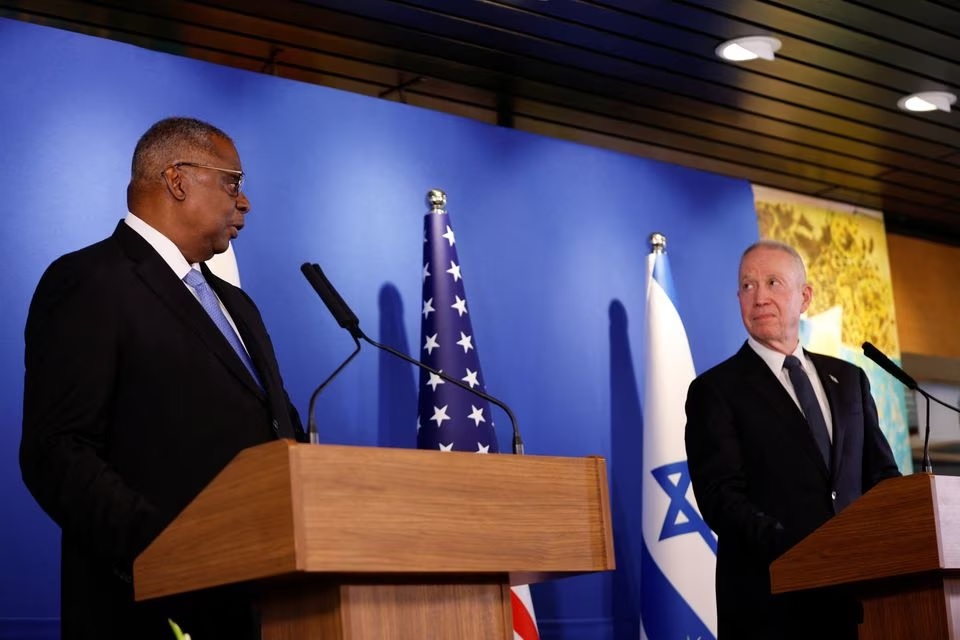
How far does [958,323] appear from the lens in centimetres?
865

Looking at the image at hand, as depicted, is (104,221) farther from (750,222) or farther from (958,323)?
(958,323)

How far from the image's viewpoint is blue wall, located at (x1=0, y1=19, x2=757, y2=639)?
4.29 m

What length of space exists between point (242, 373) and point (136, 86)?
88.5 inches

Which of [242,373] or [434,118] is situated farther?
[434,118]

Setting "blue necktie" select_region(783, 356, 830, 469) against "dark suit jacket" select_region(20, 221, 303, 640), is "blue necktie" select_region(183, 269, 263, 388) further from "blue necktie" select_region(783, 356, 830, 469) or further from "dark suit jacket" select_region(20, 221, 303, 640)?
"blue necktie" select_region(783, 356, 830, 469)

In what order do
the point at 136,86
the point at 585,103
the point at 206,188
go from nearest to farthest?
1. the point at 206,188
2. the point at 136,86
3. the point at 585,103

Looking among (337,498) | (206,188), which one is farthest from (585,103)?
(337,498)

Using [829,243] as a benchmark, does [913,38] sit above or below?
above

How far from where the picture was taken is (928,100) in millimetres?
6543

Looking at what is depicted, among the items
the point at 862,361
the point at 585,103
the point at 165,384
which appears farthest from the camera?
the point at 862,361

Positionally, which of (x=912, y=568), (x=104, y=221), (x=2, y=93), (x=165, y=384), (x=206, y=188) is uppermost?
(x=2, y=93)

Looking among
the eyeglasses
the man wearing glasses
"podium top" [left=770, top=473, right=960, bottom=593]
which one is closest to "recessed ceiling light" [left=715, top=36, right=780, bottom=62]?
"podium top" [left=770, top=473, right=960, bottom=593]

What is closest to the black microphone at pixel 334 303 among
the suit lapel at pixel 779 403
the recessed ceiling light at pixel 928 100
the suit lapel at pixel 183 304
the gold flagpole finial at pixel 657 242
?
the suit lapel at pixel 183 304

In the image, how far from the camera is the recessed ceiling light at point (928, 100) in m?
6.51
